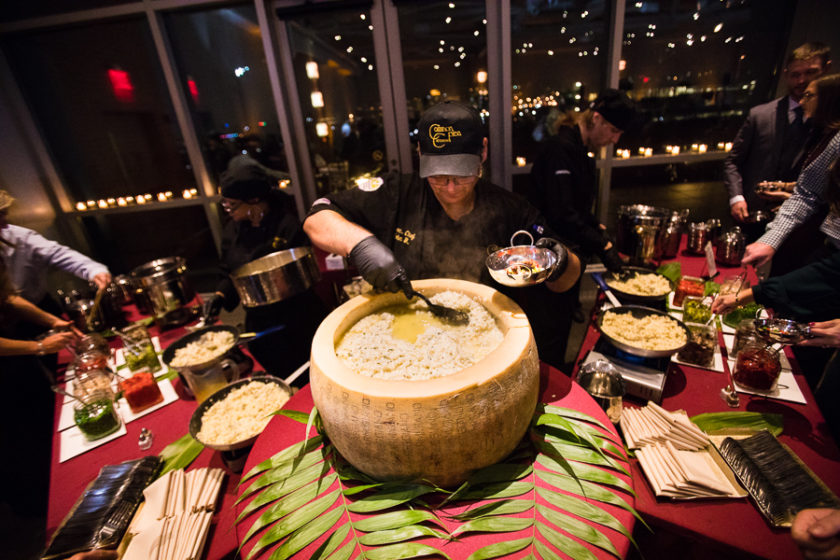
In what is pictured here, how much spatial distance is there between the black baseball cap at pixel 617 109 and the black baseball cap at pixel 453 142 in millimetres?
2120

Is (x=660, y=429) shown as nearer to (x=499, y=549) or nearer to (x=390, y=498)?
(x=499, y=549)

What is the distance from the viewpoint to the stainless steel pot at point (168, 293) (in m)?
2.89

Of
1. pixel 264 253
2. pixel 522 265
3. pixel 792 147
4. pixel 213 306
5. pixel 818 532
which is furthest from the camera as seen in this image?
pixel 792 147

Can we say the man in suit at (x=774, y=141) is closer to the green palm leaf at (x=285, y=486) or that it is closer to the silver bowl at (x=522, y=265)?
the silver bowl at (x=522, y=265)

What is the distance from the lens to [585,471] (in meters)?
1.25

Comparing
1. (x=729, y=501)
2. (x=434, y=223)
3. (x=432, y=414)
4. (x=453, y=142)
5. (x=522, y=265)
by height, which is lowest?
(x=729, y=501)

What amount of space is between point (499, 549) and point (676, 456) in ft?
3.04

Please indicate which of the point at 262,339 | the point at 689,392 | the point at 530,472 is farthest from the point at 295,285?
the point at 689,392

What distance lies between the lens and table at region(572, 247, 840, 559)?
3.89ft

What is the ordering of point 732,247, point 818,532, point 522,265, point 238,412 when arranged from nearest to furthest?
point 818,532, point 522,265, point 238,412, point 732,247

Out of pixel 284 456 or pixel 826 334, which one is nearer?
pixel 284 456

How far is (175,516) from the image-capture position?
4.44 feet

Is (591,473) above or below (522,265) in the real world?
below

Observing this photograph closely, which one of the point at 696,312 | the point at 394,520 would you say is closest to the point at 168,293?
the point at 394,520
